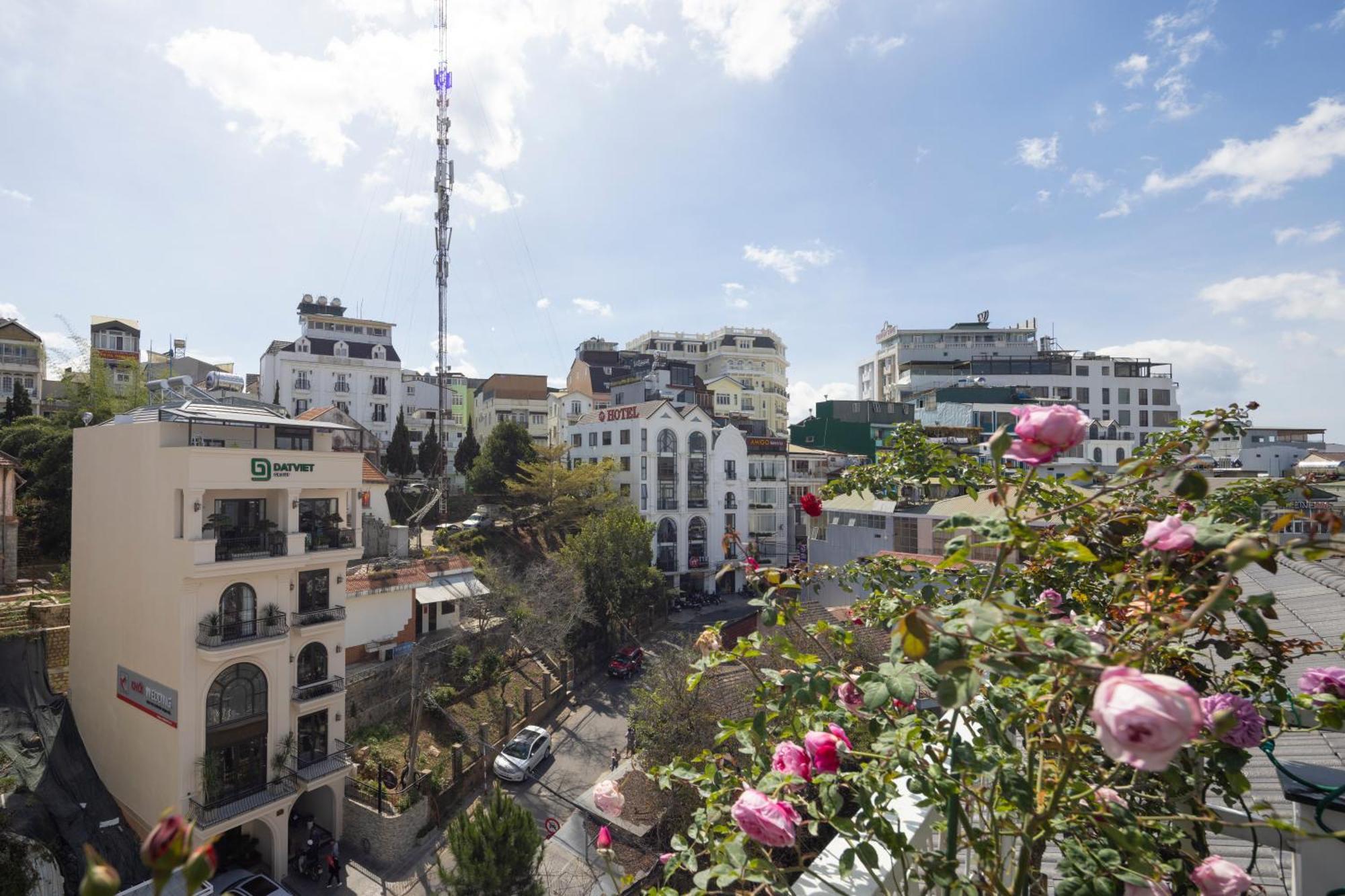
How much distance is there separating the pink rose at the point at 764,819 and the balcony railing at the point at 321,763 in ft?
50.0

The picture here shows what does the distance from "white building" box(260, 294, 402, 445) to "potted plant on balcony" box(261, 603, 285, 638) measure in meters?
28.5

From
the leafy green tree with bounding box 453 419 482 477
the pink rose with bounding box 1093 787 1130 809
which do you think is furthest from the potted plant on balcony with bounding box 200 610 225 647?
the leafy green tree with bounding box 453 419 482 477

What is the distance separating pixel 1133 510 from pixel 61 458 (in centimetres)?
2868

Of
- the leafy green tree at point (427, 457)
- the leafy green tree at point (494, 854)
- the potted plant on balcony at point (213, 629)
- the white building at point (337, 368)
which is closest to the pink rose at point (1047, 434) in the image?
the leafy green tree at point (494, 854)

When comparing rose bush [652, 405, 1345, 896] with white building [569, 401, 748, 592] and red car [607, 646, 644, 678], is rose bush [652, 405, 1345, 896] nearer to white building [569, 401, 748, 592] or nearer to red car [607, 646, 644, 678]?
red car [607, 646, 644, 678]

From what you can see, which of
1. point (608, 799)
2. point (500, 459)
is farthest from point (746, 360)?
point (608, 799)

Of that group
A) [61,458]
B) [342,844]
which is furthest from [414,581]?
[61,458]

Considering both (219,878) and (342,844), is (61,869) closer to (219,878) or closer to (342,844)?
(219,878)

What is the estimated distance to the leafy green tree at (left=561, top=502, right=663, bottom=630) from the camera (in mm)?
25031

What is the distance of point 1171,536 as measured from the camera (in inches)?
73.1

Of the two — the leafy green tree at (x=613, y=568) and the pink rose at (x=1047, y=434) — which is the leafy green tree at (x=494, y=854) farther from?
the leafy green tree at (x=613, y=568)

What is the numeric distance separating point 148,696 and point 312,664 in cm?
303

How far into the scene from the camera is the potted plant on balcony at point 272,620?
13.7 meters

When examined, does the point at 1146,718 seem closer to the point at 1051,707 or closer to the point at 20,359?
the point at 1051,707
